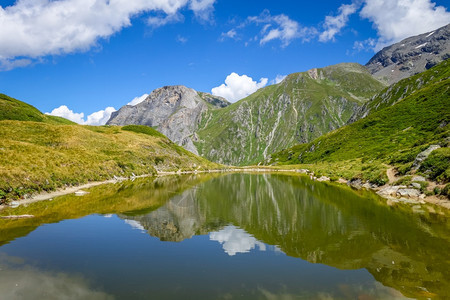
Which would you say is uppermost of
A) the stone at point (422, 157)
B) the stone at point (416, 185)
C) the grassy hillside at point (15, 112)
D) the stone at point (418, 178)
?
the grassy hillside at point (15, 112)

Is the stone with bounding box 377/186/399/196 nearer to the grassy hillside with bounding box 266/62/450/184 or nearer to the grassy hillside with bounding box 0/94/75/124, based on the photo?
the grassy hillside with bounding box 266/62/450/184

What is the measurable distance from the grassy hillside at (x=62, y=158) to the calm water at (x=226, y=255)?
10.6 meters

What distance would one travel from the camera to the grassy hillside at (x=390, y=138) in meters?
62.2

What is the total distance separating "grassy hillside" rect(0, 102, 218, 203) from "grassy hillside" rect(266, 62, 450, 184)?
195 feet

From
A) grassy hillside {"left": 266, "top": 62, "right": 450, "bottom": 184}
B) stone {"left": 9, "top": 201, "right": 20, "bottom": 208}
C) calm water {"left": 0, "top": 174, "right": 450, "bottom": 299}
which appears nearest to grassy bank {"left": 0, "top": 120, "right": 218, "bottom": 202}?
stone {"left": 9, "top": 201, "right": 20, "bottom": 208}

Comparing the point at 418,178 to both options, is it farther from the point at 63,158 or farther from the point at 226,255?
the point at 63,158

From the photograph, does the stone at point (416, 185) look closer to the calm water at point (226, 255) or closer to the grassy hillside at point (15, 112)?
the calm water at point (226, 255)

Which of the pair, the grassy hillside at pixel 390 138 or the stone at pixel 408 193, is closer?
the stone at pixel 408 193

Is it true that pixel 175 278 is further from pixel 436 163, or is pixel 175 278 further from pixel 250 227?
pixel 436 163

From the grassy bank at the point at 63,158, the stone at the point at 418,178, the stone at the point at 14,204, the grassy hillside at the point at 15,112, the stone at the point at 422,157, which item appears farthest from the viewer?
the grassy hillside at the point at 15,112

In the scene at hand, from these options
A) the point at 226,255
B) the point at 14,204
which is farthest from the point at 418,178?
the point at 14,204

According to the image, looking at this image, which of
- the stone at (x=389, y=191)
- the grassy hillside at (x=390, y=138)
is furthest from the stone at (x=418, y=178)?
the stone at (x=389, y=191)

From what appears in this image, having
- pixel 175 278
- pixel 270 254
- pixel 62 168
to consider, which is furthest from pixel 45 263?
pixel 62 168

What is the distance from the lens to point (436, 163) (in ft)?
134
